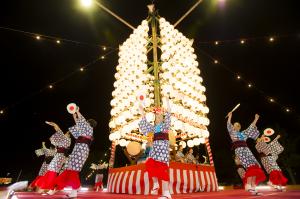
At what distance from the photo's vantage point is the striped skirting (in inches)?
289

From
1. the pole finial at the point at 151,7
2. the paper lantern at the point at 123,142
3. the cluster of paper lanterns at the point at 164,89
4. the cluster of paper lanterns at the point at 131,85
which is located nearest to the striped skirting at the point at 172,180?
the paper lantern at the point at 123,142

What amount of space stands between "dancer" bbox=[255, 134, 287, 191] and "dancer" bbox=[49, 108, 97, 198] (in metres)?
5.64

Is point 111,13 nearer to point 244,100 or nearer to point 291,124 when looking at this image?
point 244,100

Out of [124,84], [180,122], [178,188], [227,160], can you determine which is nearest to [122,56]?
[124,84]

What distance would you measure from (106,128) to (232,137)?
1553cm

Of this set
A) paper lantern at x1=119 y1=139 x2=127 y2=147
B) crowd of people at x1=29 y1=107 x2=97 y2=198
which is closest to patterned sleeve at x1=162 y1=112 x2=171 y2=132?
crowd of people at x1=29 y1=107 x2=97 y2=198

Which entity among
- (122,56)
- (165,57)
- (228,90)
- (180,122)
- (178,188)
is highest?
(228,90)

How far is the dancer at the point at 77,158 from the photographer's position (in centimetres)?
494

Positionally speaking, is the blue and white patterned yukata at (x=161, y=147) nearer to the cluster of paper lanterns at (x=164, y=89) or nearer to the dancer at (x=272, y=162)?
the dancer at (x=272, y=162)

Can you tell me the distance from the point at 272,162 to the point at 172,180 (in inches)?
129

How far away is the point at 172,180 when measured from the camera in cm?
729

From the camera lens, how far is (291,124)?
21.8 m

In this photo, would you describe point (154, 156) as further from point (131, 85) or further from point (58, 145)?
point (131, 85)

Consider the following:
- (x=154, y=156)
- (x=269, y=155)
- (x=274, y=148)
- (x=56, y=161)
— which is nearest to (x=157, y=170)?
(x=154, y=156)
